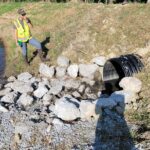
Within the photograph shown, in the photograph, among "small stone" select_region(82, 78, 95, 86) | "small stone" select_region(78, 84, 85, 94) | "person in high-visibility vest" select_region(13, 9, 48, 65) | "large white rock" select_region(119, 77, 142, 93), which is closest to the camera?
"large white rock" select_region(119, 77, 142, 93)

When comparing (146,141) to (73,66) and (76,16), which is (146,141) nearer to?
(73,66)

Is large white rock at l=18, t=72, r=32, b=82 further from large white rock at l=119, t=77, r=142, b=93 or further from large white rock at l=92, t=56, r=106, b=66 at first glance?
large white rock at l=119, t=77, r=142, b=93

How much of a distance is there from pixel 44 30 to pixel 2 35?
248cm

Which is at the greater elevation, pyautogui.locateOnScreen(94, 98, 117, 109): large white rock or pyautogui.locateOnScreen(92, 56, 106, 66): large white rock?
pyautogui.locateOnScreen(92, 56, 106, 66): large white rock

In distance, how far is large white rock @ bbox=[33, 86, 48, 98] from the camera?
1451cm

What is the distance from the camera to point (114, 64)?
1616 centimetres

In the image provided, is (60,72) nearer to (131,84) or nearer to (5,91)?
(5,91)

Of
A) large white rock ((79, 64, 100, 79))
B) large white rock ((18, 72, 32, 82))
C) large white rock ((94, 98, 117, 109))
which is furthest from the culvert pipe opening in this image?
large white rock ((94, 98, 117, 109))

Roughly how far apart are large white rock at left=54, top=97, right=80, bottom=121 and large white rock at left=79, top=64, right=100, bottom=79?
3199 mm

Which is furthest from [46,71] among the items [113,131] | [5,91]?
[113,131]

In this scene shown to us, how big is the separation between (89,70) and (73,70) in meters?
0.63

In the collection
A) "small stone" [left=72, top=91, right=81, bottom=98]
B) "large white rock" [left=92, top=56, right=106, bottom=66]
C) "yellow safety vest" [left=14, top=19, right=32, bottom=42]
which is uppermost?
"yellow safety vest" [left=14, top=19, right=32, bottom=42]

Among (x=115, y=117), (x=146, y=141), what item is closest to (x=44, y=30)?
(x=115, y=117)

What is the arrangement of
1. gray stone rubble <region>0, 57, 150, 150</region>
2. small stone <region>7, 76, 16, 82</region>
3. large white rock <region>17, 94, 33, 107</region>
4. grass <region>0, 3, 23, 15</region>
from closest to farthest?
gray stone rubble <region>0, 57, 150, 150</region> → large white rock <region>17, 94, 33, 107</region> → small stone <region>7, 76, 16, 82</region> → grass <region>0, 3, 23, 15</region>
